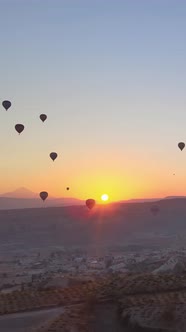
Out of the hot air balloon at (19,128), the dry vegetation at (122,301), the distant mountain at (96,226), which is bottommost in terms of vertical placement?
the dry vegetation at (122,301)

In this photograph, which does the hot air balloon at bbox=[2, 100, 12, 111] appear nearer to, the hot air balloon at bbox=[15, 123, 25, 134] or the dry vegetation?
the hot air balloon at bbox=[15, 123, 25, 134]

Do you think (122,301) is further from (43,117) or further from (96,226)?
(96,226)

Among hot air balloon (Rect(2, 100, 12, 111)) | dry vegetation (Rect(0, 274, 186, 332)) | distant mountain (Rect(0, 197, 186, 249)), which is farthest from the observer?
distant mountain (Rect(0, 197, 186, 249))

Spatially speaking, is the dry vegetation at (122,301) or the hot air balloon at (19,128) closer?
the dry vegetation at (122,301)

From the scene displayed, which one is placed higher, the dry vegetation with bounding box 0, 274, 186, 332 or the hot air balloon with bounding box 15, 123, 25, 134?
the hot air balloon with bounding box 15, 123, 25, 134

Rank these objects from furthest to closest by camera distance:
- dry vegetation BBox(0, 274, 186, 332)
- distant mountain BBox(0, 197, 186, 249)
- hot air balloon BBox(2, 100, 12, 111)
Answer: distant mountain BBox(0, 197, 186, 249) → hot air balloon BBox(2, 100, 12, 111) → dry vegetation BBox(0, 274, 186, 332)

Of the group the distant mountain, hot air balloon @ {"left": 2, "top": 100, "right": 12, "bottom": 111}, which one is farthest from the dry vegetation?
the distant mountain

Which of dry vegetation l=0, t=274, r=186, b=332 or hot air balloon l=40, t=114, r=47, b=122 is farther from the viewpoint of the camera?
hot air balloon l=40, t=114, r=47, b=122

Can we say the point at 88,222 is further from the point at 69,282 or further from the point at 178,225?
the point at 69,282

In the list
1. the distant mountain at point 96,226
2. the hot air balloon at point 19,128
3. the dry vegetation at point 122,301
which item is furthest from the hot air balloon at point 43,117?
the distant mountain at point 96,226

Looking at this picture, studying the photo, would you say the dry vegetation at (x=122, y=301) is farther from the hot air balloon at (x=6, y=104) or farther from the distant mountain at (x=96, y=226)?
the distant mountain at (x=96, y=226)

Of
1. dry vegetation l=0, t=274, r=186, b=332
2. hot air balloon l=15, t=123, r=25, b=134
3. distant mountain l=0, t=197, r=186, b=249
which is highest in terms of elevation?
distant mountain l=0, t=197, r=186, b=249
